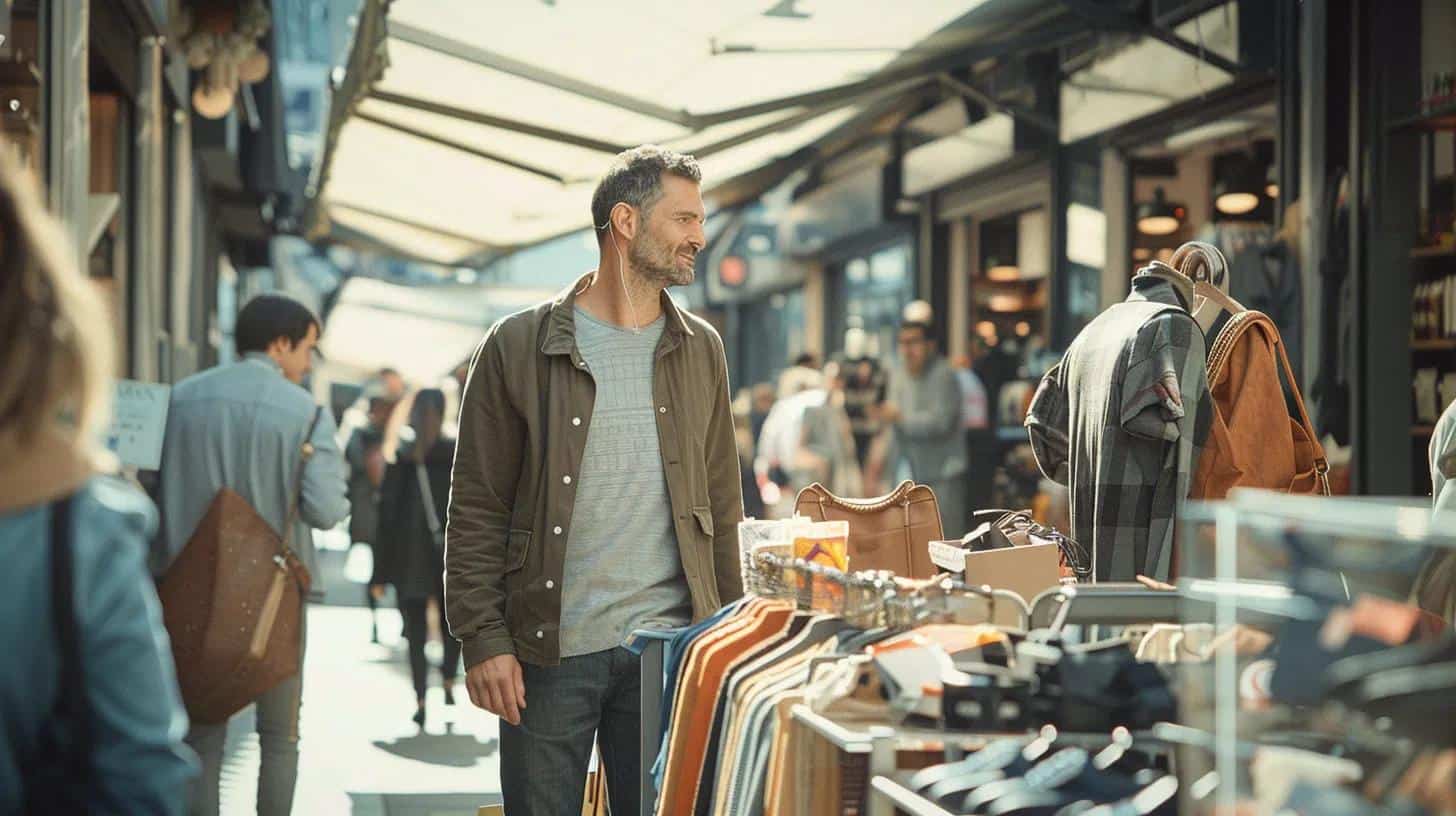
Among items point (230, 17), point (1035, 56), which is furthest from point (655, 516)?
point (1035, 56)

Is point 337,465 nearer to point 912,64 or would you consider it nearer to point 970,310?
point 912,64

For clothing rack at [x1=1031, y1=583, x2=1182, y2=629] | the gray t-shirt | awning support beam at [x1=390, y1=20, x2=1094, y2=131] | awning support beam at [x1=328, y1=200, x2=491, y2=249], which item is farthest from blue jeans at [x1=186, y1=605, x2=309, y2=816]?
awning support beam at [x1=328, y1=200, x2=491, y2=249]

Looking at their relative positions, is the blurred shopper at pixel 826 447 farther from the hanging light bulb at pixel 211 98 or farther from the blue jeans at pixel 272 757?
the blue jeans at pixel 272 757

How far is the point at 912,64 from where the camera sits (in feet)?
35.5

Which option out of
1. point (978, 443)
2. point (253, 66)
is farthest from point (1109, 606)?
point (978, 443)

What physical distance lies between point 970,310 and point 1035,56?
9.64ft

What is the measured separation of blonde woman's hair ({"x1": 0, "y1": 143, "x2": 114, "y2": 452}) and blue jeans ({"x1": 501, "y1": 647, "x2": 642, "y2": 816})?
243 centimetres

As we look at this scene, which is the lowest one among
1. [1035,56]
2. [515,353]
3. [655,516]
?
[655,516]

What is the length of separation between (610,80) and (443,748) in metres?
3.91

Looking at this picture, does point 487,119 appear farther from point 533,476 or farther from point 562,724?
point 562,724

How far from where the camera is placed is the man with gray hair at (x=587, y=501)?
167 inches

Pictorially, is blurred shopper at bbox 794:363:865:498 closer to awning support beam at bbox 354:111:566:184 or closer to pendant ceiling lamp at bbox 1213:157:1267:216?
awning support beam at bbox 354:111:566:184

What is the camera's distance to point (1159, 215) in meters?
11.7

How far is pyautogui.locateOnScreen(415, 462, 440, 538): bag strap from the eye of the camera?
33.0ft
